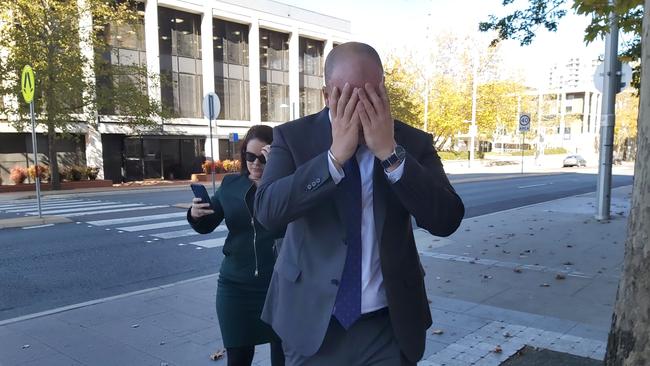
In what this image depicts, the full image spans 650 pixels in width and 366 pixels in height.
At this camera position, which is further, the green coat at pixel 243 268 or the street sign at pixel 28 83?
the street sign at pixel 28 83

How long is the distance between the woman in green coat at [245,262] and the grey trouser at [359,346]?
1.08m

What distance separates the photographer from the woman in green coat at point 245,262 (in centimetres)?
284

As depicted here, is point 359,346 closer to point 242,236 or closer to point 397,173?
point 397,173

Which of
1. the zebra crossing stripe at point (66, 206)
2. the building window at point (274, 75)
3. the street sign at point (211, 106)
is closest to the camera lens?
the street sign at point (211, 106)

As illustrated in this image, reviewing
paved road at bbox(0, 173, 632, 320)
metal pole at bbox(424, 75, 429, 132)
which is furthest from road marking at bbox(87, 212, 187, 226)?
metal pole at bbox(424, 75, 429, 132)

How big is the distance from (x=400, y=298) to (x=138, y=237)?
917 cm

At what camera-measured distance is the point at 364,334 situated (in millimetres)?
1725

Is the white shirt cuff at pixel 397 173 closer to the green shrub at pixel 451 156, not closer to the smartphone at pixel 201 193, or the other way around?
the smartphone at pixel 201 193

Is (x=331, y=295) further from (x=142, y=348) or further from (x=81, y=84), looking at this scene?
(x=81, y=84)

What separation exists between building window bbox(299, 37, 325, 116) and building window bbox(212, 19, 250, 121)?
5.48 meters

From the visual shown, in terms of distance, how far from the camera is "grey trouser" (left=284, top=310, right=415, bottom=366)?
1.72 metres

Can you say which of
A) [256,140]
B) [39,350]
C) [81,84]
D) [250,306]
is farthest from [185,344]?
[81,84]

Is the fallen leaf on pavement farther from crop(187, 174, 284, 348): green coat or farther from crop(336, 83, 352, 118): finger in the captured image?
crop(336, 83, 352, 118): finger

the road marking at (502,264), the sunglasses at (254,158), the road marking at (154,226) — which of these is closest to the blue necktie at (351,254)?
the sunglasses at (254,158)
